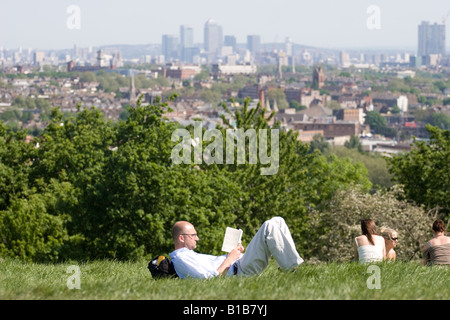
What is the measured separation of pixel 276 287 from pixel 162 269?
46.5 inches

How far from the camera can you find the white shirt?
6.87 meters

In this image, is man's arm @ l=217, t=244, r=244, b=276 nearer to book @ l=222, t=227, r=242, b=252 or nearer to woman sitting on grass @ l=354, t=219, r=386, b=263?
book @ l=222, t=227, r=242, b=252

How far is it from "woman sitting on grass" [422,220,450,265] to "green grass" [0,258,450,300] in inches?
33.7

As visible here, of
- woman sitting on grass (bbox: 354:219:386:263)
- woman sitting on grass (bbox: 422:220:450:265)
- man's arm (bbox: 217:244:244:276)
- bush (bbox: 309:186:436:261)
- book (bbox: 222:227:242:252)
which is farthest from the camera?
bush (bbox: 309:186:436:261)

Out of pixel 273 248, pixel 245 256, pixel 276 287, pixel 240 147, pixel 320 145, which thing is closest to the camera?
pixel 276 287

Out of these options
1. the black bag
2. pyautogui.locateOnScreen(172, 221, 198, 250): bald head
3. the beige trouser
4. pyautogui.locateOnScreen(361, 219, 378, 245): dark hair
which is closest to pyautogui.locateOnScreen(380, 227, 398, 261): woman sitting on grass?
pyautogui.locateOnScreen(361, 219, 378, 245): dark hair

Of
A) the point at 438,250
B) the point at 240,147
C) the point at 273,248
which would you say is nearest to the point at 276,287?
the point at 273,248

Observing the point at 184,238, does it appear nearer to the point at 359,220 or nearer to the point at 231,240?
the point at 231,240

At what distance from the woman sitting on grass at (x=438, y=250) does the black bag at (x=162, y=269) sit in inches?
98.7

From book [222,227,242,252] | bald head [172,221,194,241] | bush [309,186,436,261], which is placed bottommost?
bush [309,186,436,261]

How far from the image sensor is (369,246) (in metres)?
8.45

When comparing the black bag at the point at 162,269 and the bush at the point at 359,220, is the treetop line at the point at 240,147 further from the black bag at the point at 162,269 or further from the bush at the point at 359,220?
the black bag at the point at 162,269
